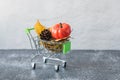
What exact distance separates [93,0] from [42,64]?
568 mm

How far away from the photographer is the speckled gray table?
42.9 inches

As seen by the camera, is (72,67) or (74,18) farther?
(74,18)

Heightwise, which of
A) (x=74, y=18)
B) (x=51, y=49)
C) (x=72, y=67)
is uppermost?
(x=74, y=18)

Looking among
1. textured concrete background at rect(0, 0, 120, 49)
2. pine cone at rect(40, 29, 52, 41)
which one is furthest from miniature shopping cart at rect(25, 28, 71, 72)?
textured concrete background at rect(0, 0, 120, 49)

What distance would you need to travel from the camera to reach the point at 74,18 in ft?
4.94

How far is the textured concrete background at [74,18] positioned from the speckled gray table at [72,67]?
128mm

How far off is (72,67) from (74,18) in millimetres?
434

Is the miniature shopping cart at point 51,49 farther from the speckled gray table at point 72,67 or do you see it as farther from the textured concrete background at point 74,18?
the textured concrete background at point 74,18

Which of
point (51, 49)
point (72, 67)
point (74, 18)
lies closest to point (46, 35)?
point (51, 49)

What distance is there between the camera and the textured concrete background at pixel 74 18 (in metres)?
1.48

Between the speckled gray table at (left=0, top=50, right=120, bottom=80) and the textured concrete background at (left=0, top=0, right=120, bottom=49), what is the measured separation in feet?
0.42

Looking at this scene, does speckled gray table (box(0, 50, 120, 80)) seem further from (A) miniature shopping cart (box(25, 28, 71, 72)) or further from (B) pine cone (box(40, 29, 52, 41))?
(B) pine cone (box(40, 29, 52, 41))

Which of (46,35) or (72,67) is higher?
(46,35)

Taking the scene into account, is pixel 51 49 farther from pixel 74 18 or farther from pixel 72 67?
pixel 74 18
